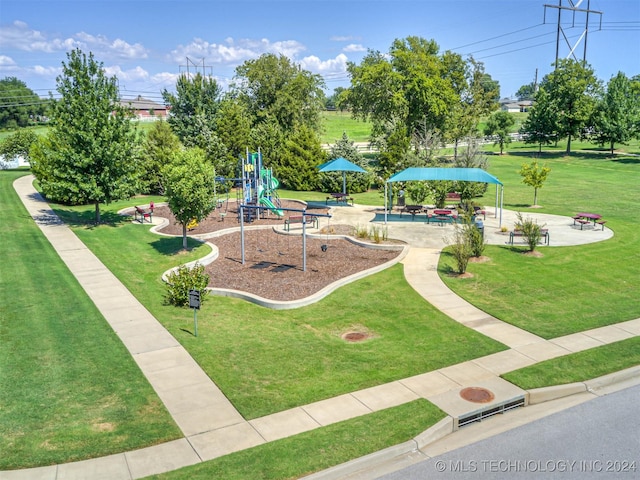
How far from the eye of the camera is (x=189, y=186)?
2159 centimetres

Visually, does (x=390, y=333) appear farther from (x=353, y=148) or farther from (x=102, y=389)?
(x=353, y=148)

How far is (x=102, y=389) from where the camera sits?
11.8m

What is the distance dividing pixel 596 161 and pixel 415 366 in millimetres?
55714

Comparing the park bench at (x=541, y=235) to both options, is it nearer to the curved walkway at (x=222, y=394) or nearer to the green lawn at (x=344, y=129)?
the curved walkway at (x=222, y=394)

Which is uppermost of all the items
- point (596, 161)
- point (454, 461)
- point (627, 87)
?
point (627, 87)

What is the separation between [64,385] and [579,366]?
12232 millimetres

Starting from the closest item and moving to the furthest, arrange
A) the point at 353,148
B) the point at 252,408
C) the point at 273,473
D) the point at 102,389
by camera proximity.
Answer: the point at 273,473
the point at 252,408
the point at 102,389
the point at 353,148

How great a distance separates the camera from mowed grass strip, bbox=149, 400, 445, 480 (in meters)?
8.95

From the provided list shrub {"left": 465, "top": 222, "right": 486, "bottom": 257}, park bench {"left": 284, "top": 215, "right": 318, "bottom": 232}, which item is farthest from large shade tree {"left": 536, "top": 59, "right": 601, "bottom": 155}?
shrub {"left": 465, "top": 222, "right": 486, "bottom": 257}

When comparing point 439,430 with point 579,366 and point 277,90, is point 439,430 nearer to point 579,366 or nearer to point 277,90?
point 579,366

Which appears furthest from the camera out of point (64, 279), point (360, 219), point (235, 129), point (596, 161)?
point (596, 161)

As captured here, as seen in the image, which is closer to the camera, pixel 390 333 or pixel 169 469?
pixel 169 469

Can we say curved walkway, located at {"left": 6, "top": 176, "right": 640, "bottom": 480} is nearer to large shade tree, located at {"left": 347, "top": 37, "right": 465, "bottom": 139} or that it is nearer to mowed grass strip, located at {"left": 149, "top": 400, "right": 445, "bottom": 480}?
mowed grass strip, located at {"left": 149, "top": 400, "right": 445, "bottom": 480}

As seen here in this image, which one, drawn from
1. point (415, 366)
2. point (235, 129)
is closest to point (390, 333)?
point (415, 366)
